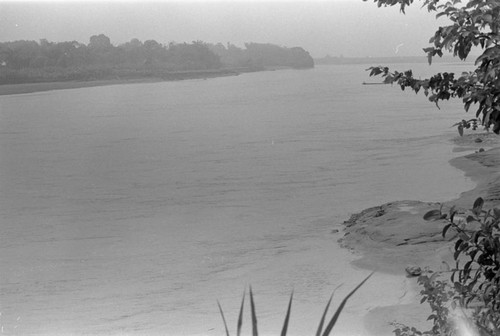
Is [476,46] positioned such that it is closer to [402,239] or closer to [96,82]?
[96,82]

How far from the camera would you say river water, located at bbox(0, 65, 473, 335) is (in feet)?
9.57

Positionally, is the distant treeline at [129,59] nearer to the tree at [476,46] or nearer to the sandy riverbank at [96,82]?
the sandy riverbank at [96,82]

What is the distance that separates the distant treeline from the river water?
9 cm

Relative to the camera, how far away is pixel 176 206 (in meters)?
4.21

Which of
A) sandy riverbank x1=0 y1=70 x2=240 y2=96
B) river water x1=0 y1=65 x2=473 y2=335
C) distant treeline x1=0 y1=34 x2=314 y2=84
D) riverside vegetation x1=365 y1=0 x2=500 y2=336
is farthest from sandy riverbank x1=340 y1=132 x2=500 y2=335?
riverside vegetation x1=365 y1=0 x2=500 y2=336

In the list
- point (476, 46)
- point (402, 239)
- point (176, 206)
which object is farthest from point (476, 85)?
point (176, 206)

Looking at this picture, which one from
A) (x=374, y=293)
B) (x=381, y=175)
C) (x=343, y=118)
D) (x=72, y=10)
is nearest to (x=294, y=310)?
(x=374, y=293)

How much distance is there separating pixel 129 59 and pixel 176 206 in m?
1.30

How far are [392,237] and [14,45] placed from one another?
2430 millimetres

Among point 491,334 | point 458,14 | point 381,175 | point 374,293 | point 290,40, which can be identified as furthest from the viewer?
point 381,175

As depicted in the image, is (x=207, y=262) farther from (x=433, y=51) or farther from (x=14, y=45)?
(x=433, y=51)

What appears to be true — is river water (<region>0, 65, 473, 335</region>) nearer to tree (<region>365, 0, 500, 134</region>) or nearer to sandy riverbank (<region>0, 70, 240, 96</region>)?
sandy riverbank (<region>0, 70, 240, 96</region>)

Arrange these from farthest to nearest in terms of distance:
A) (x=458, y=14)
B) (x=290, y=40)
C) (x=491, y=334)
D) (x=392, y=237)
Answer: (x=392, y=237) < (x=290, y=40) < (x=491, y=334) < (x=458, y=14)

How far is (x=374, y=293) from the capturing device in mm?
3301
